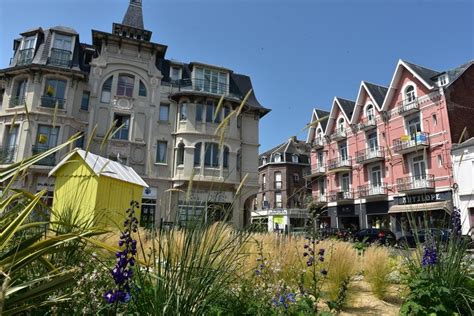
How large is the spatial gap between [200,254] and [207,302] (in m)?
0.32

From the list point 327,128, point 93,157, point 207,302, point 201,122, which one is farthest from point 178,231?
point 327,128

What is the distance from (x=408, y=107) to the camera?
84.0 feet

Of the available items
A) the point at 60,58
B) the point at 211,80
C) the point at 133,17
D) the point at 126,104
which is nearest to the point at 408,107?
the point at 211,80

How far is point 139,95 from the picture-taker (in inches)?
880

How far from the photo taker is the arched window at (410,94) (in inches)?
1016

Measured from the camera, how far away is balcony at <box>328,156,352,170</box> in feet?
101

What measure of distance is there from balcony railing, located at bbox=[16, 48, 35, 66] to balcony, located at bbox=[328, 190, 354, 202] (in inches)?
1119

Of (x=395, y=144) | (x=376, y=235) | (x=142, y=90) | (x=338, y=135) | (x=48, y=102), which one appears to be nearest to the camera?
(x=376, y=235)

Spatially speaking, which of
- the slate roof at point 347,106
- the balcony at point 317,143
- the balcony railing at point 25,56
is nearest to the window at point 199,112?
the balcony railing at point 25,56

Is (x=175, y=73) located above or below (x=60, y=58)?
above

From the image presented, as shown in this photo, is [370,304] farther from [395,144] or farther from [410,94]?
[410,94]

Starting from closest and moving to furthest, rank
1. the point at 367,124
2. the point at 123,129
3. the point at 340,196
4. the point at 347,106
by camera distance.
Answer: the point at 123,129 → the point at 367,124 → the point at 340,196 → the point at 347,106

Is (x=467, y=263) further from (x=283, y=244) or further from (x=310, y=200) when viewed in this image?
(x=283, y=244)

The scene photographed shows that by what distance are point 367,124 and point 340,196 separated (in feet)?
25.0
